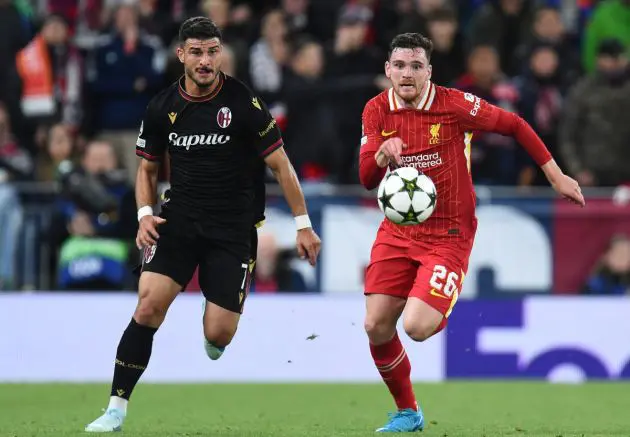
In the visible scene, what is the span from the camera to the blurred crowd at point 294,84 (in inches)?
520

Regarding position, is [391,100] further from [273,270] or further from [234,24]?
[234,24]

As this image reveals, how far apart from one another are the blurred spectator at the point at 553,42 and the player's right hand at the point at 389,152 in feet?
24.0

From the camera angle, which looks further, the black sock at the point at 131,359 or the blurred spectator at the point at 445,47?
the blurred spectator at the point at 445,47

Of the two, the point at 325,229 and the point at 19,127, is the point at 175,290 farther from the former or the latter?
the point at 19,127

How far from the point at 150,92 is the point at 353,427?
6597 mm

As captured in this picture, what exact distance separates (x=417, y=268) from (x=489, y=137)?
579 cm

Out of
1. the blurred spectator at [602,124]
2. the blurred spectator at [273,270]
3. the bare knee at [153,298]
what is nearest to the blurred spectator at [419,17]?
the blurred spectator at [602,124]

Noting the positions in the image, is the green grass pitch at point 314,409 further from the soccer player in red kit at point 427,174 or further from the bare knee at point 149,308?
the bare knee at point 149,308

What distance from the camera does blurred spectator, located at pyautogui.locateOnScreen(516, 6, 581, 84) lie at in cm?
1505

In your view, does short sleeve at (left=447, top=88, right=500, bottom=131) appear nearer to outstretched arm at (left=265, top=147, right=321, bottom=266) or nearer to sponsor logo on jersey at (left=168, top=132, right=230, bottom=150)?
outstretched arm at (left=265, top=147, right=321, bottom=266)

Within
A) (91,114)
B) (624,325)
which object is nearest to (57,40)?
(91,114)

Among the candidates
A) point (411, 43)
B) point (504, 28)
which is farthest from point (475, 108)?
point (504, 28)

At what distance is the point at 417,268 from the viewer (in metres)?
8.48

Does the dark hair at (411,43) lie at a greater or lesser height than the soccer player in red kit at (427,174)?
greater
